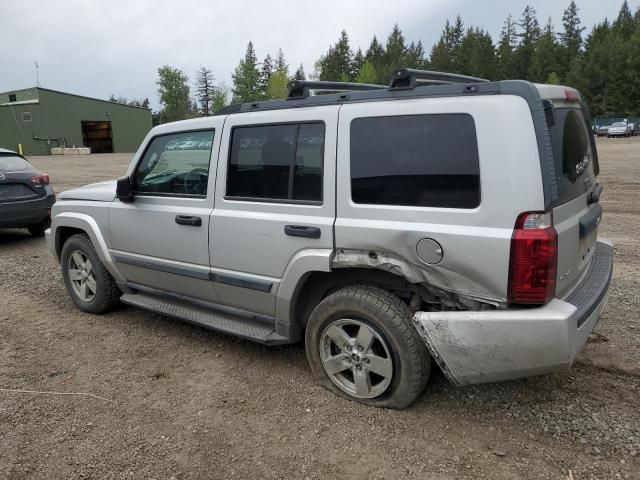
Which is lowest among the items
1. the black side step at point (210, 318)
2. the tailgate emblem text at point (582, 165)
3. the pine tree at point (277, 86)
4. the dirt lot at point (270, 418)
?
the dirt lot at point (270, 418)

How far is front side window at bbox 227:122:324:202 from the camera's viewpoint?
10.2 ft

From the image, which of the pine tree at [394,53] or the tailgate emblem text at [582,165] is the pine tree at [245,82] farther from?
the tailgate emblem text at [582,165]

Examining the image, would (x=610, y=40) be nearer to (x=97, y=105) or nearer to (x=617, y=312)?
(x=97, y=105)

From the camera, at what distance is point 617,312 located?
436 centimetres

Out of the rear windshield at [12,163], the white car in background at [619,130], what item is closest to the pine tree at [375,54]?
the white car in background at [619,130]

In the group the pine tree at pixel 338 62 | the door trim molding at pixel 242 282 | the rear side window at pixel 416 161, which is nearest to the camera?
the rear side window at pixel 416 161

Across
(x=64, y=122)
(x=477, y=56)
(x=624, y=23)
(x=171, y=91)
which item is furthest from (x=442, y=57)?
(x=64, y=122)

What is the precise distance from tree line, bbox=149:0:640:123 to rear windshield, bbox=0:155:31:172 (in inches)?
2514

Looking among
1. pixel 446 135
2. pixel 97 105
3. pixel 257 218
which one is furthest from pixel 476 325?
pixel 97 105

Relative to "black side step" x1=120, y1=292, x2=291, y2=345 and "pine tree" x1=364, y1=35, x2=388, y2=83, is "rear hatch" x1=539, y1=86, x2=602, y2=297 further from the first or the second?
"pine tree" x1=364, y1=35, x2=388, y2=83

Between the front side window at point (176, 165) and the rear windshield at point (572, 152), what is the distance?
7.63 feet

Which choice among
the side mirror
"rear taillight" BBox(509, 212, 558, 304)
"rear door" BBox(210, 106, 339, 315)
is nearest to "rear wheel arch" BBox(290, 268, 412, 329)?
"rear door" BBox(210, 106, 339, 315)

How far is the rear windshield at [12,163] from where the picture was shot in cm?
764

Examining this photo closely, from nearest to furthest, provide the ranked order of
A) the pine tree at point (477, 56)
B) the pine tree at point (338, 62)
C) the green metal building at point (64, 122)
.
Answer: the green metal building at point (64, 122) < the pine tree at point (477, 56) < the pine tree at point (338, 62)
